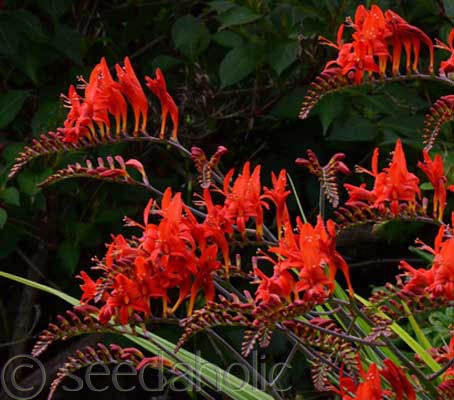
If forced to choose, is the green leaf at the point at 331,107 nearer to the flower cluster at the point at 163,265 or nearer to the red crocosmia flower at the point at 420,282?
the flower cluster at the point at 163,265

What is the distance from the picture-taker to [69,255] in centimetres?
285

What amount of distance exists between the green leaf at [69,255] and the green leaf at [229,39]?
2.45ft

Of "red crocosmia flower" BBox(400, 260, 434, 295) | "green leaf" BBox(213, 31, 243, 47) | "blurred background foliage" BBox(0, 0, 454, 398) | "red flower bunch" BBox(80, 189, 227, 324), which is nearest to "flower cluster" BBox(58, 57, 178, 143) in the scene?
"red flower bunch" BBox(80, 189, 227, 324)

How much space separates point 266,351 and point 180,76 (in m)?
0.93

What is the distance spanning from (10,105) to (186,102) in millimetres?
598

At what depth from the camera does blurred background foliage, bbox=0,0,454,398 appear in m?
2.65

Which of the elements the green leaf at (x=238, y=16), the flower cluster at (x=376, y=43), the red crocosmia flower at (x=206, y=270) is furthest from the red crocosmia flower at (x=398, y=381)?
the green leaf at (x=238, y=16)

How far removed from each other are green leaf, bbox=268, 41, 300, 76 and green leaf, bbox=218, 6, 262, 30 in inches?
4.3

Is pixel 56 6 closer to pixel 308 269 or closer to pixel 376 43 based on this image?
pixel 376 43

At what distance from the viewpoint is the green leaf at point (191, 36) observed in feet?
9.07

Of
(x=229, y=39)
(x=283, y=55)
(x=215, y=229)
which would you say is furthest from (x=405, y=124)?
(x=215, y=229)

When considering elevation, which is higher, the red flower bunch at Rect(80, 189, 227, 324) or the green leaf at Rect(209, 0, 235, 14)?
the green leaf at Rect(209, 0, 235, 14)

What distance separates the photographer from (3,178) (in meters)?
2.59

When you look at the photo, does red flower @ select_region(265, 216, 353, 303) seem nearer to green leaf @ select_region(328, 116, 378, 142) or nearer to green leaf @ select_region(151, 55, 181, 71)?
green leaf @ select_region(328, 116, 378, 142)
